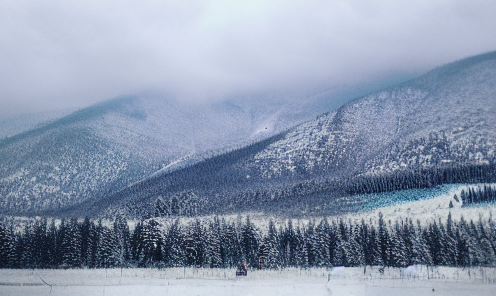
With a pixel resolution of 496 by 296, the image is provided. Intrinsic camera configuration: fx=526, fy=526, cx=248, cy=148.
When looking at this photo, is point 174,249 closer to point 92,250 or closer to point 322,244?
point 92,250

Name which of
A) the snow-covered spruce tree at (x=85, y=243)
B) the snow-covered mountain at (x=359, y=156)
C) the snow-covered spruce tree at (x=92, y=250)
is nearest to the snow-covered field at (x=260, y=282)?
the snow-covered spruce tree at (x=92, y=250)

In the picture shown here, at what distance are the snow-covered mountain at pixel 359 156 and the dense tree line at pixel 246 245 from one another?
37.8ft

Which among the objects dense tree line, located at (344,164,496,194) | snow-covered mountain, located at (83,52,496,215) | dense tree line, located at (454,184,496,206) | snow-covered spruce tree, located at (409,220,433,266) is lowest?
snow-covered spruce tree, located at (409,220,433,266)

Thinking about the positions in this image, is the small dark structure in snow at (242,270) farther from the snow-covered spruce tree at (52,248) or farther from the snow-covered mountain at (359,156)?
the snow-covered mountain at (359,156)

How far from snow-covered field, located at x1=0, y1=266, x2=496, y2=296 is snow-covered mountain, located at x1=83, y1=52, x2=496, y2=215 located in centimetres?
1652

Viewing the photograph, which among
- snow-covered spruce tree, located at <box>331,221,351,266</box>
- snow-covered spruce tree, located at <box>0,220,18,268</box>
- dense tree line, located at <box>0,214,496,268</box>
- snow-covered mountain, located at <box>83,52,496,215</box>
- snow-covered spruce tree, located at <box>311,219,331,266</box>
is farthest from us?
snow-covered mountain, located at <box>83,52,496,215</box>

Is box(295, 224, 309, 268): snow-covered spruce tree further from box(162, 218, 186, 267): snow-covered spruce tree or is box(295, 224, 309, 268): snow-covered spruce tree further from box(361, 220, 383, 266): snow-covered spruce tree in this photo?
box(162, 218, 186, 267): snow-covered spruce tree

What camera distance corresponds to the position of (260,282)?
2469 cm

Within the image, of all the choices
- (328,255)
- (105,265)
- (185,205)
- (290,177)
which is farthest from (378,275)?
(290,177)

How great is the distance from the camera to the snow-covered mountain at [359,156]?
50719mm

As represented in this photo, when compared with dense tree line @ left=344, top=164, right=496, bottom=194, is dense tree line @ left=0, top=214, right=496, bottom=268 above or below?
below

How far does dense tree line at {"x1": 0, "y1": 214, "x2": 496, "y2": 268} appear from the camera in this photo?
81.8 feet

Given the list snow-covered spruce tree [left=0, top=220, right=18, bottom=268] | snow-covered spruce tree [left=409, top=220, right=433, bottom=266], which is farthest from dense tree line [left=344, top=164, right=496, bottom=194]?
snow-covered spruce tree [left=0, top=220, right=18, bottom=268]

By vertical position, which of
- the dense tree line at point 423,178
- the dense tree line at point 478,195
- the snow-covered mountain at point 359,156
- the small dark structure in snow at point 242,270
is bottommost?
the small dark structure in snow at point 242,270
